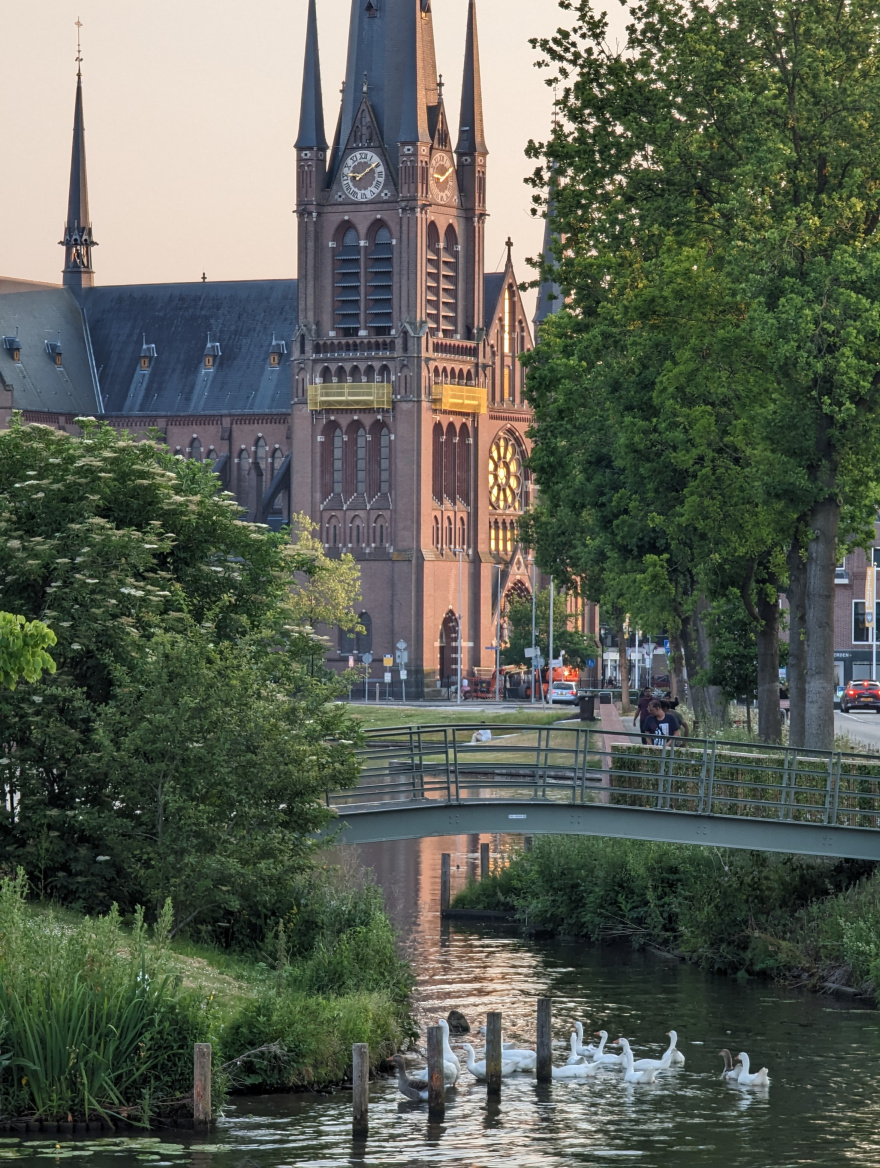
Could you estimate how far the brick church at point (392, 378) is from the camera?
11625 cm

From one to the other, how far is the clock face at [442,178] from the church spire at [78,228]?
1197 inches

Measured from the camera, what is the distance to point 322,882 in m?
28.3

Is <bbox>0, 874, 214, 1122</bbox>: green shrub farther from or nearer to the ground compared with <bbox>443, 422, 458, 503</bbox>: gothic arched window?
nearer to the ground

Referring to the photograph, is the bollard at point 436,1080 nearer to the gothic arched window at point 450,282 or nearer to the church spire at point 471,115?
the gothic arched window at point 450,282

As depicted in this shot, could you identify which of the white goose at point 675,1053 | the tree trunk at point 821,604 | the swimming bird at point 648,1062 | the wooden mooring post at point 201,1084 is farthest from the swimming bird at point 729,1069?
the tree trunk at point 821,604

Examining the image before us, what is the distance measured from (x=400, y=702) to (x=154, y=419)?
2858 centimetres

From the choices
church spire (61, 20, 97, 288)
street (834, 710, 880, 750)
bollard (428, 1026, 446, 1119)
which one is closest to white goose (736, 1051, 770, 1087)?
bollard (428, 1026, 446, 1119)

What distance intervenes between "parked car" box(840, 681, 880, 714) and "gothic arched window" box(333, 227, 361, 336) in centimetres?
4501

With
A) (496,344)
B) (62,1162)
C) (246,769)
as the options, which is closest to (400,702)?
(496,344)

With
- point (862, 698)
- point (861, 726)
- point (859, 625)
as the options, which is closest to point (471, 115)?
point (859, 625)

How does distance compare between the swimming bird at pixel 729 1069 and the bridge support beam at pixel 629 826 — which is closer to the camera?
the swimming bird at pixel 729 1069

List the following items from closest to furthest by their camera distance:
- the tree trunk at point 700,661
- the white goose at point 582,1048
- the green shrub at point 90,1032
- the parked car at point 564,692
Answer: the green shrub at point 90,1032
the white goose at point 582,1048
the tree trunk at point 700,661
the parked car at point 564,692

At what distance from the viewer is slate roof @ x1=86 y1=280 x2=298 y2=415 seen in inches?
5027

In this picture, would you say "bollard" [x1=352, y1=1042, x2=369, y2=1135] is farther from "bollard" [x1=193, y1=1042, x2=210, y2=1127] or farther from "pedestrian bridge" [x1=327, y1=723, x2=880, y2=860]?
"pedestrian bridge" [x1=327, y1=723, x2=880, y2=860]
